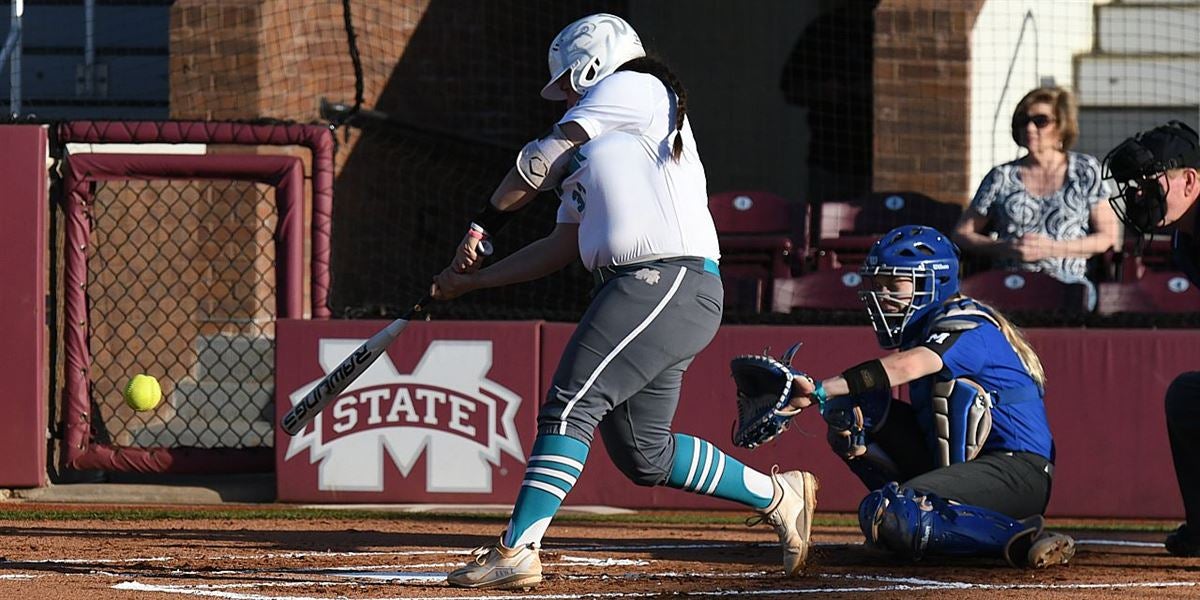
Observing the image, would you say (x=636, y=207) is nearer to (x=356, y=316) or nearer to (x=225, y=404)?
(x=356, y=316)

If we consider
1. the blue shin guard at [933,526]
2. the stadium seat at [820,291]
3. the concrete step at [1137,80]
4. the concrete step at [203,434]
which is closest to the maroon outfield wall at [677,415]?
the concrete step at [203,434]

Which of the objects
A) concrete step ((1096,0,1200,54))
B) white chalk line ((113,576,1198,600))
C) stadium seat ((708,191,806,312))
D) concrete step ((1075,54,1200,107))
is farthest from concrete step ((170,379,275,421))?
concrete step ((1096,0,1200,54))

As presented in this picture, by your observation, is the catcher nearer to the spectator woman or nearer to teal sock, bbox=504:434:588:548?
teal sock, bbox=504:434:588:548

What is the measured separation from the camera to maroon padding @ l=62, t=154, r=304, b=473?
832 cm

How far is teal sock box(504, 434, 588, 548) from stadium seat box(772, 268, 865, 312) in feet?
16.0

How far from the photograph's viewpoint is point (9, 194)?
8.05 metres

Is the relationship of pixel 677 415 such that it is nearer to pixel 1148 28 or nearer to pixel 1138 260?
pixel 1138 260

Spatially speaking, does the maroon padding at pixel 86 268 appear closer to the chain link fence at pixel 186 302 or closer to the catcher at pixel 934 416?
the chain link fence at pixel 186 302

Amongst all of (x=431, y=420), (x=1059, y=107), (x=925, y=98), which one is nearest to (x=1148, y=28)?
(x=925, y=98)

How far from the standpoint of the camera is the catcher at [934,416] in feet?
16.7

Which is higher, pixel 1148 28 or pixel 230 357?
pixel 1148 28

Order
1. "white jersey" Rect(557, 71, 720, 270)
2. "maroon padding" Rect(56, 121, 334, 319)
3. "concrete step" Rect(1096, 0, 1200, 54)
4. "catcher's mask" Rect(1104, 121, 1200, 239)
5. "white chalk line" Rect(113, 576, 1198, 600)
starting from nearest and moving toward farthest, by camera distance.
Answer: "white chalk line" Rect(113, 576, 1198, 600) → "white jersey" Rect(557, 71, 720, 270) → "catcher's mask" Rect(1104, 121, 1200, 239) → "maroon padding" Rect(56, 121, 334, 319) → "concrete step" Rect(1096, 0, 1200, 54)

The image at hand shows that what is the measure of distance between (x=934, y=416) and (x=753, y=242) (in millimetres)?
4562

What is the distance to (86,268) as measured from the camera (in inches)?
331
